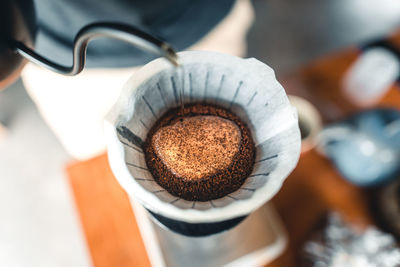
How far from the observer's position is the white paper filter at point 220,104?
26 centimetres

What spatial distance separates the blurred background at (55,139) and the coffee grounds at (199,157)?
71cm

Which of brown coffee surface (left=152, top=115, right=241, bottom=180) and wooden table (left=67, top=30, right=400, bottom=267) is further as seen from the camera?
wooden table (left=67, top=30, right=400, bottom=267)

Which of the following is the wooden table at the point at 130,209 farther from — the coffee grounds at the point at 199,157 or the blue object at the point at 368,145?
the coffee grounds at the point at 199,157

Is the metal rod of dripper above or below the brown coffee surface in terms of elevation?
above

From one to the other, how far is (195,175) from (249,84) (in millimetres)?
104

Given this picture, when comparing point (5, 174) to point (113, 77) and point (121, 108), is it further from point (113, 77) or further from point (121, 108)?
point (121, 108)

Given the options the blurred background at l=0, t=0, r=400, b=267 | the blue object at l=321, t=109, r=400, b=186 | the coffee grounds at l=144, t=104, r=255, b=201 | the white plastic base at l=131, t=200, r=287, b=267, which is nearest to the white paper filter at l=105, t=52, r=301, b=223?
the coffee grounds at l=144, t=104, r=255, b=201

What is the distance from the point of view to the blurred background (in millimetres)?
1094

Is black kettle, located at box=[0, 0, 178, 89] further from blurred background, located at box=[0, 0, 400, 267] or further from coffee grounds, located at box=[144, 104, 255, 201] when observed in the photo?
blurred background, located at box=[0, 0, 400, 267]

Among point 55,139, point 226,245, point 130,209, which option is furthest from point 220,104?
point 55,139

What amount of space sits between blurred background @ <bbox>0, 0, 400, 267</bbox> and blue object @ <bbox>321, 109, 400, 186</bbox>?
0.37 m

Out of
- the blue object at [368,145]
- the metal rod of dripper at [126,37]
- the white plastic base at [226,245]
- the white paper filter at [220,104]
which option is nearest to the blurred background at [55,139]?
the blue object at [368,145]

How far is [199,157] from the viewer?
11.5 inches

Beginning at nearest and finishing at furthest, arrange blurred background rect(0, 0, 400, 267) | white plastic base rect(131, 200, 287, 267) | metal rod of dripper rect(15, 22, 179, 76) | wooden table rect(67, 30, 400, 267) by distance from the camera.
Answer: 1. metal rod of dripper rect(15, 22, 179, 76)
2. white plastic base rect(131, 200, 287, 267)
3. wooden table rect(67, 30, 400, 267)
4. blurred background rect(0, 0, 400, 267)
